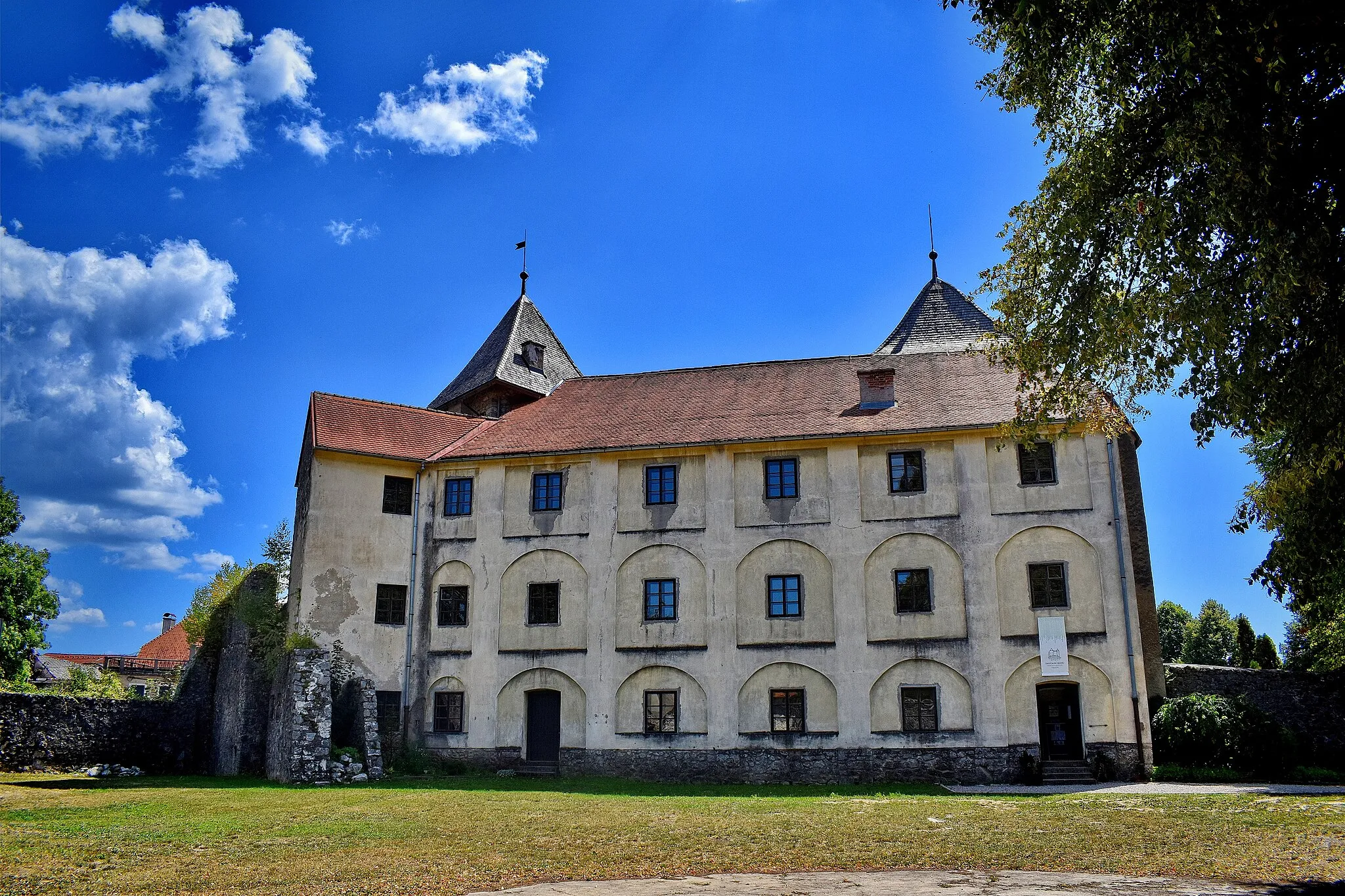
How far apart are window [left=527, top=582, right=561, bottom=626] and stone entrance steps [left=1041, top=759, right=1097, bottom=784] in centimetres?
1340

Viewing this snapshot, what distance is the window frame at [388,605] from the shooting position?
2875 cm

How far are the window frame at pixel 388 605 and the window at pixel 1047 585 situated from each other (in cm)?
1759

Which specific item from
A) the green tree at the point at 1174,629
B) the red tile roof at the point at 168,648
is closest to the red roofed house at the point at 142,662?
the red tile roof at the point at 168,648

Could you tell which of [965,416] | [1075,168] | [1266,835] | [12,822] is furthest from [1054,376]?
[12,822]

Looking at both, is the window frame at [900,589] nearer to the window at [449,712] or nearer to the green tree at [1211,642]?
the window at [449,712]

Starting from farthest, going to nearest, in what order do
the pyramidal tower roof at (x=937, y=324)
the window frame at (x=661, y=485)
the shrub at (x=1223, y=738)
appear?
the pyramidal tower roof at (x=937, y=324), the window frame at (x=661, y=485), the shrub at (x=1223, y=738)

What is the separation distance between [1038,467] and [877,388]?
5.00m

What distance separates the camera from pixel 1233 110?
9711mm

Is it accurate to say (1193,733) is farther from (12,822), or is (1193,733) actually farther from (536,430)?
(12,822)

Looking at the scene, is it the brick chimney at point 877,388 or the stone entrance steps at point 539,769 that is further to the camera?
the brick chimney at point 877,388

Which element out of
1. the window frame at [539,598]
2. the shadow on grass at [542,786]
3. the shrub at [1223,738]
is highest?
the window frame at [539,598]

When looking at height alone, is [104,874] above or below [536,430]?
below

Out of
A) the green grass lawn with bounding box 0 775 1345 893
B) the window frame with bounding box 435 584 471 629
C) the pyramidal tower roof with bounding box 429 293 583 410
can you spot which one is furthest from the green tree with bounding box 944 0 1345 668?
the pyramidal tower roof with bounding box 429 293 583 410

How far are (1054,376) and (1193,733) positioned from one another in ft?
51.0
